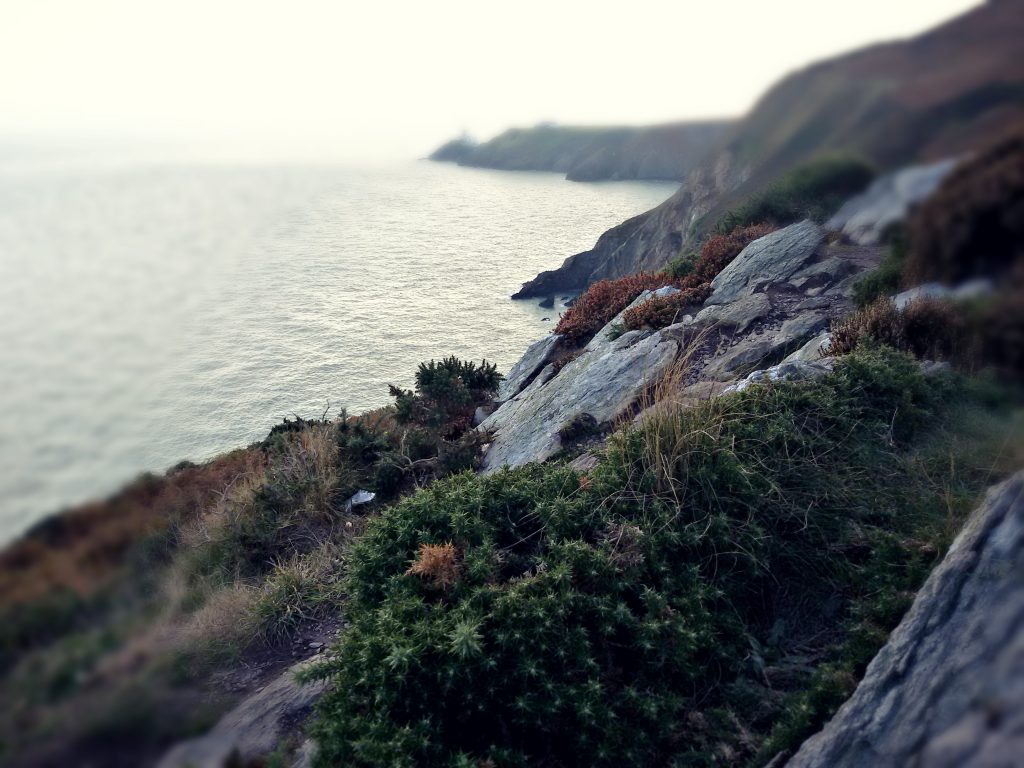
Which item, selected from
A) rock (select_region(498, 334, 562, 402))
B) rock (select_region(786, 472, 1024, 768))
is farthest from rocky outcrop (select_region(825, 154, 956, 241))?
rock (select_region(498, 334, 562, 402))

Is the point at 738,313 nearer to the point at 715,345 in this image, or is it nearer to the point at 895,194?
the point at 715,345

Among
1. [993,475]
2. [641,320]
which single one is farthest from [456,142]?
[993,475]

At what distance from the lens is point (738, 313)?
8391 millimetres

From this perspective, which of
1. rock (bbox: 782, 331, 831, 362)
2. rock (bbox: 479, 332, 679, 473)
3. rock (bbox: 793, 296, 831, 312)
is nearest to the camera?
rock (bbox: 782, 331, 831, 362)

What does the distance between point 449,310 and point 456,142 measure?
62017 mm

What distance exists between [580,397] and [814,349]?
2.71 m

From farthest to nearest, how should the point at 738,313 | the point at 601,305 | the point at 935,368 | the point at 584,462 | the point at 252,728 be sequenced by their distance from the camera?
the point at 601,305, the point at 738,313, the point at 584,462, the point at 935,368, the point at 252,728

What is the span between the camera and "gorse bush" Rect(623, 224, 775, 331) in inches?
351

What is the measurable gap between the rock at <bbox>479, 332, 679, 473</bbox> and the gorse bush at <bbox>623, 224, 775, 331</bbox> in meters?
0.47

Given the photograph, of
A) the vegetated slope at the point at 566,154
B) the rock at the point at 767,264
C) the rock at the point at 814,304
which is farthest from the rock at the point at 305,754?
the vegetated slope at the point at 566,154

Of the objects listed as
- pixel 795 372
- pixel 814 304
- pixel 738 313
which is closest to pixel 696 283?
pixel 738 313

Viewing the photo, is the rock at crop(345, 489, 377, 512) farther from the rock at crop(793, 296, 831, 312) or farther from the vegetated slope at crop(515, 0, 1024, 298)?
the rock at crop(793, 296, 831, 312)

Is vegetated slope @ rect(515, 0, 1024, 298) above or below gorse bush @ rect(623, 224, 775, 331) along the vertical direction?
above

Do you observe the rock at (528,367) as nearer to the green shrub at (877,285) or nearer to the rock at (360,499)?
the rock at (360,499)
